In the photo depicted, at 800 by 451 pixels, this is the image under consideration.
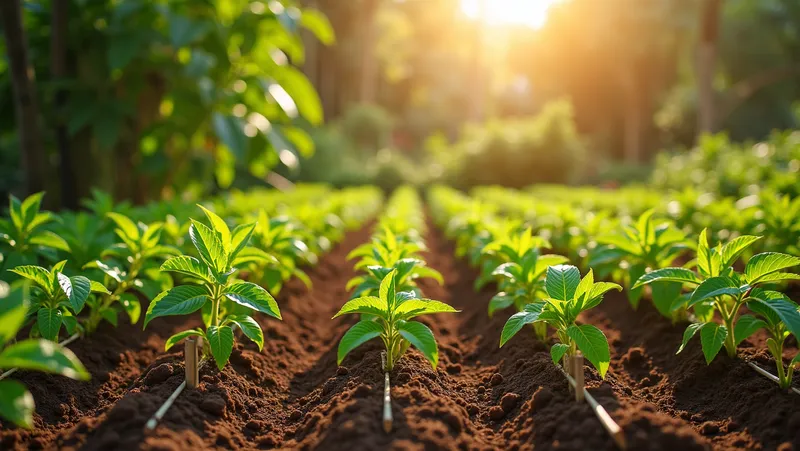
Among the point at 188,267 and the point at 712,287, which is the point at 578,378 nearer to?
the point at 712,287

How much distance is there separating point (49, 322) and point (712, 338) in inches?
99.7

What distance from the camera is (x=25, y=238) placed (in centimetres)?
266

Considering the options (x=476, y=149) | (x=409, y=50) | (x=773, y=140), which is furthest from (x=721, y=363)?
(x=409, y=50)

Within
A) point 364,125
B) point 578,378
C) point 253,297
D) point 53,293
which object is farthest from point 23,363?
point 364,125

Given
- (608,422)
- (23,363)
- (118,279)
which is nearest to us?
(23,363)

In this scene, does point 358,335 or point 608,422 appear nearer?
point 608,422

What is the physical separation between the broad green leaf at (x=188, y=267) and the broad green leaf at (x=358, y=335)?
1.90ft

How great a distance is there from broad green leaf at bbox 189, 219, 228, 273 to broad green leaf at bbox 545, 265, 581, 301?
129cm

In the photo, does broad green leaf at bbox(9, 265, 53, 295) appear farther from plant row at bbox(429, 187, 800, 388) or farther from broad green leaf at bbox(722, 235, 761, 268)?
broad green leaf at bbox(722, 235, 761, 268)

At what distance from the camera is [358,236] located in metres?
8.33

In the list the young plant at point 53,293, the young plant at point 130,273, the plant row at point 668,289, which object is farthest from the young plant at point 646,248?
the young plant at point 53,293

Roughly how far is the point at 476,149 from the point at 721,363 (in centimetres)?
1587

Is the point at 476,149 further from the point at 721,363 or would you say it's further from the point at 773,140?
the point at 721,363

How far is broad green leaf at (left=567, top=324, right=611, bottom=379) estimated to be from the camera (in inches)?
81.4
